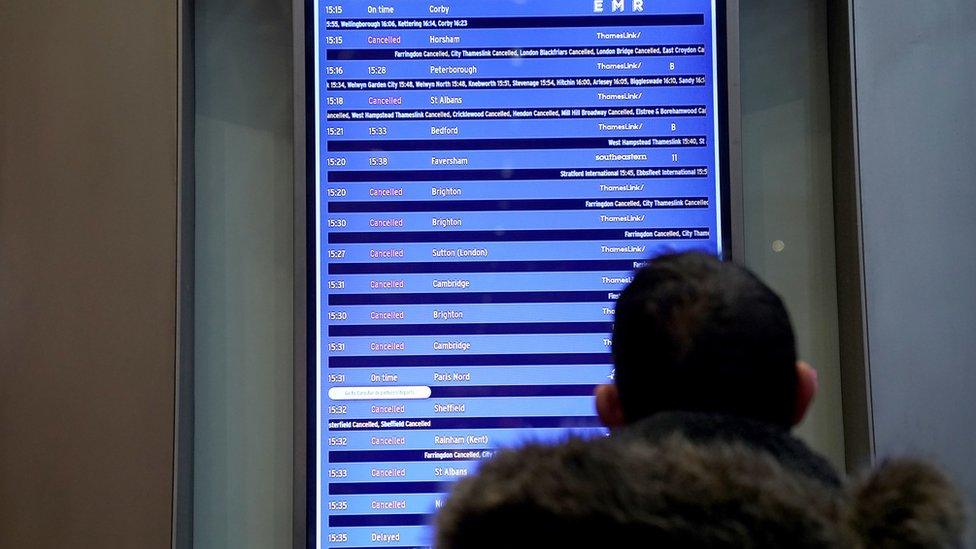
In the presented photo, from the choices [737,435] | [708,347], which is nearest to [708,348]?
[708,347]

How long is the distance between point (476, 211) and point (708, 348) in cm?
125

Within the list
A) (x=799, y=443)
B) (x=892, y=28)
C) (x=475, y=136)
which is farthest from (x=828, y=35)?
(x=799, y=443)

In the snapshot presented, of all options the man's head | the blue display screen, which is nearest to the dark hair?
the man's head

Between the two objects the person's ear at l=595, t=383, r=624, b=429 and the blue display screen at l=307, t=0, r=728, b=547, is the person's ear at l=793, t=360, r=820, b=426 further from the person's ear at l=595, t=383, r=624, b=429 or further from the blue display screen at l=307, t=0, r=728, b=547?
the blue display screen at l=307, t=0, r=728, b=547

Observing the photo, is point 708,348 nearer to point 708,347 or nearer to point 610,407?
point 708,347

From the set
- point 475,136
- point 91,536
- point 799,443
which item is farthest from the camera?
point 475,136

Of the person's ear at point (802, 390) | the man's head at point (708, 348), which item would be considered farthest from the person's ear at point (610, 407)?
the person's ear at point (802, 390)

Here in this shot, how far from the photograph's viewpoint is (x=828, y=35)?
2529mm

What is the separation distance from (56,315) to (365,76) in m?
0.84

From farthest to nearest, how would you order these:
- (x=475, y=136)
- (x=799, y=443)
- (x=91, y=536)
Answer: (x=475, y=136), (x=91, y=536), (x=799, y=443)

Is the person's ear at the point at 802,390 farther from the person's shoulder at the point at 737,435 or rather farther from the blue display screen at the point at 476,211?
the blue display screen at the point at 476,211

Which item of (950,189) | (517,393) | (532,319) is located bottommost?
(517,393)

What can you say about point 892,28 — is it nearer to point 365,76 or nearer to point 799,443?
point 365,76

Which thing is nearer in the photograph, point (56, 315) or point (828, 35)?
point (56, 315)
